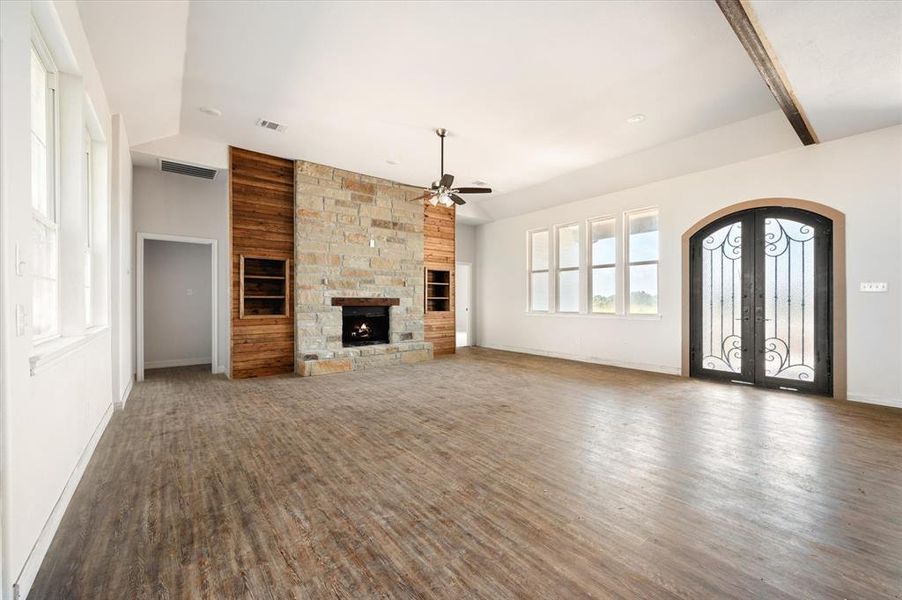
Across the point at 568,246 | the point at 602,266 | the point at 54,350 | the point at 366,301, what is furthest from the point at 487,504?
the point at 568,246

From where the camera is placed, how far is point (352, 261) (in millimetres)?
7289

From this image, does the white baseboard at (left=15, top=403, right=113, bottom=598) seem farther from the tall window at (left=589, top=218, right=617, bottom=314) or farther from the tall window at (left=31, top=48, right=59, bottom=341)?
the tall window at (left=589, top=218, right=617, bottom=314)

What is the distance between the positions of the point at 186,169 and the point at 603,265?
7.24m

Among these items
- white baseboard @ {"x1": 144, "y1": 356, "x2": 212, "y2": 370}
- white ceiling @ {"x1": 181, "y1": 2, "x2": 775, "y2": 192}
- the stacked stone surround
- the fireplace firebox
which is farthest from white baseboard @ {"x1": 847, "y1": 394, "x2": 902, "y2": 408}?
white baseboard @ {"x1": 144, "y1": 356, "x2": 212, "y2": 370}

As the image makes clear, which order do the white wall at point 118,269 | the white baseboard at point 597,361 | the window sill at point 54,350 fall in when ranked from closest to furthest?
1. the window sill at point 54,350
2. the white wall at point 118,269
3. the white baseboard at point 597,361

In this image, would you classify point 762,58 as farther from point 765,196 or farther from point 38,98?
point 38,98

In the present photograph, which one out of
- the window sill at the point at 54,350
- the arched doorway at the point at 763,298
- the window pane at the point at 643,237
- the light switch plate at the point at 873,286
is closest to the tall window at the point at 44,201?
the window sill at the point at 54,350

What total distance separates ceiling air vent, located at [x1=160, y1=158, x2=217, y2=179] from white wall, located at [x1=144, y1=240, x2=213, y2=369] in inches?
58.2

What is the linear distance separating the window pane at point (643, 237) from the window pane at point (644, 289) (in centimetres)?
19

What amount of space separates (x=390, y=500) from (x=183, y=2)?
153 inches

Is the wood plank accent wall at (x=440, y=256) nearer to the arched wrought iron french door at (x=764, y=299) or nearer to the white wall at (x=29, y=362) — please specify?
the arched wrought iron french door at (x=764, y=299)

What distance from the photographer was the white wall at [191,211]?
20.5 feet

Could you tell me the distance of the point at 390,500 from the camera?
2.41 metres

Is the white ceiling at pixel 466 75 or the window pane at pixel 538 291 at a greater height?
the white ceiling at pixel 466 75
